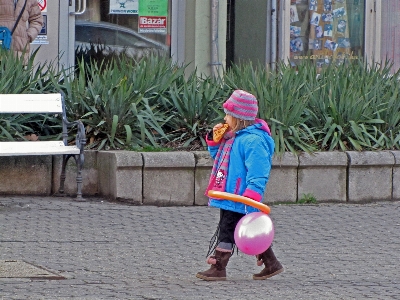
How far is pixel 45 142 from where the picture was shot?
30.3ft

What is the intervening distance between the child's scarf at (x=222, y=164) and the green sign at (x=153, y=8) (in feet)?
24.4

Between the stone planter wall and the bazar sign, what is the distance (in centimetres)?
453

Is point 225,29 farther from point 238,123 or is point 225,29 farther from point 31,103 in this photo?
point 238,123

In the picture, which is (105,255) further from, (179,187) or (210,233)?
(179,187)

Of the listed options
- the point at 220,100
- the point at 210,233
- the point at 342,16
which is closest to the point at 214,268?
the point at 210,233

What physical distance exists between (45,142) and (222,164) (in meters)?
3.38

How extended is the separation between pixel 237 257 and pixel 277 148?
7.16 feet

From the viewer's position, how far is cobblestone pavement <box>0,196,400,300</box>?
5.96 m

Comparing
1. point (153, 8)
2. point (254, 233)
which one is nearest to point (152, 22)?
point (153, 8)

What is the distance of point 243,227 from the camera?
5.90 metres

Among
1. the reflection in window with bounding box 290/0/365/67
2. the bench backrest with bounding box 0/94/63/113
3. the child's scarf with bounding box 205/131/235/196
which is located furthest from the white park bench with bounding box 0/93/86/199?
the reflection in window with bounding box 290/0/365/67

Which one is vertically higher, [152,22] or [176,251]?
[152,22]

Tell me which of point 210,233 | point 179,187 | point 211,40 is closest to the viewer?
point 210,233

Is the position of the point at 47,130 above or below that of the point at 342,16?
below
